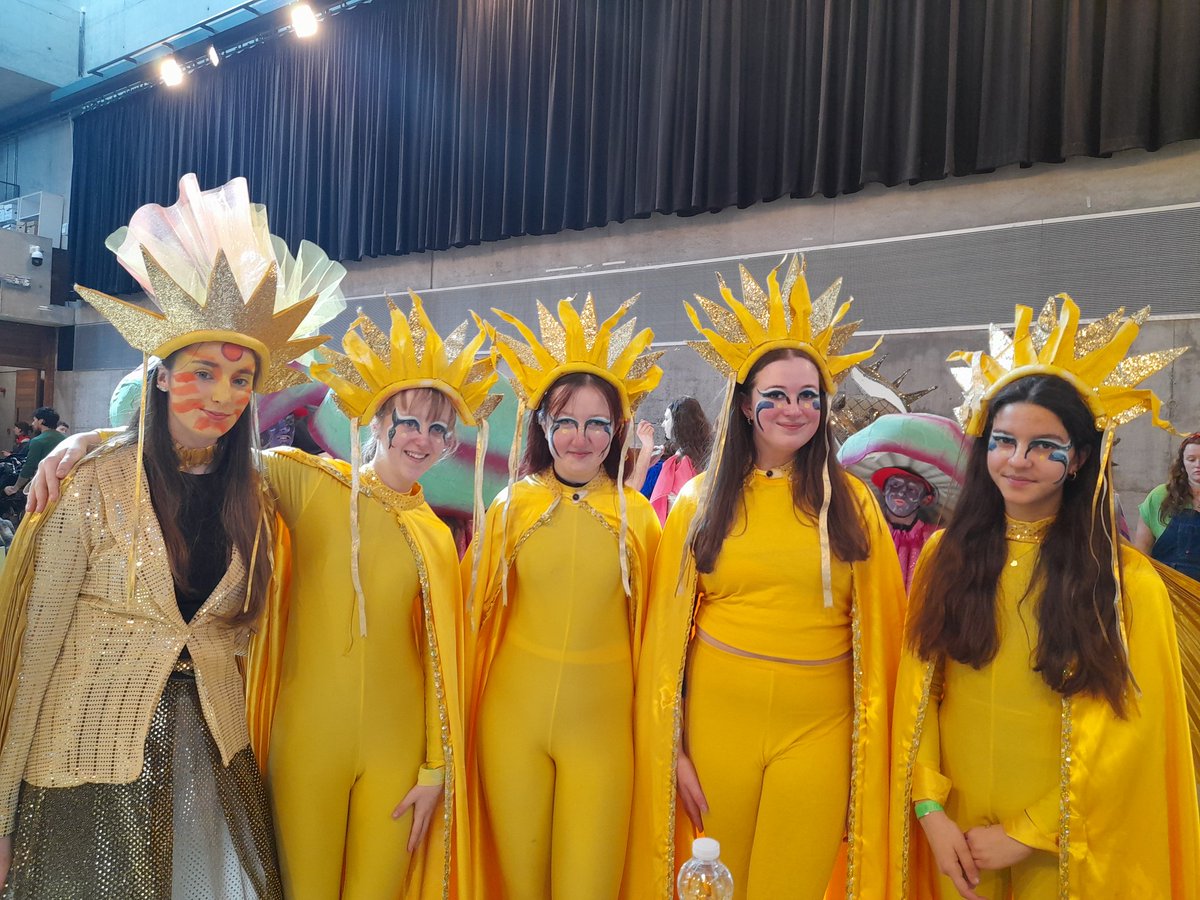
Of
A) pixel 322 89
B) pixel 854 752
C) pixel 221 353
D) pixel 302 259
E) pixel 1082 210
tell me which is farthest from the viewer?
pixel 322 89

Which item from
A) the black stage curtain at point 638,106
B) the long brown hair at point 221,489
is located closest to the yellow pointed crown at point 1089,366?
the long brown hair at point 221,489

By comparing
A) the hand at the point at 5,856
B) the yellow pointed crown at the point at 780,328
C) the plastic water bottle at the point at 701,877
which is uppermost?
the yellow pointed crown at the point at 780,328

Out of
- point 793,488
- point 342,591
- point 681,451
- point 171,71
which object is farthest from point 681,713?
point 171,71

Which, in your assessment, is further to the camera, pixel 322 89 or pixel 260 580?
pixel 322 89

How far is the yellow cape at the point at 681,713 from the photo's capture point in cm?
200

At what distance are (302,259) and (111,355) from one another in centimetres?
1225

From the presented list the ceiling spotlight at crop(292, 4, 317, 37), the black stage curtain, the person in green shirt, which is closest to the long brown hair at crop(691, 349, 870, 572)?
the black stage curtain

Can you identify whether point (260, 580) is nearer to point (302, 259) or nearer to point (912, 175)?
point (302, 259)

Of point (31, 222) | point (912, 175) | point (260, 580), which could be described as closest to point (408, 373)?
point (260, 580)

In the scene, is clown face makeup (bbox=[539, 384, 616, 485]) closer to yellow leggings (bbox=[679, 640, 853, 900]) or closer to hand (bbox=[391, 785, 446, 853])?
yellow leggings (bbox=[679, 640, 853, 900])

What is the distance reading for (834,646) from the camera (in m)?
2.09

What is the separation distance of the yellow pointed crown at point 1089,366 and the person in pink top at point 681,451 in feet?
7.46

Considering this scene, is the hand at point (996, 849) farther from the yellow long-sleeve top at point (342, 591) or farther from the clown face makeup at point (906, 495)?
the clown face makeup at point (906, 495)

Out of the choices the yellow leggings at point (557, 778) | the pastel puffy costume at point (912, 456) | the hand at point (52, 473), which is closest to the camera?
the hand at point (52, 473)
